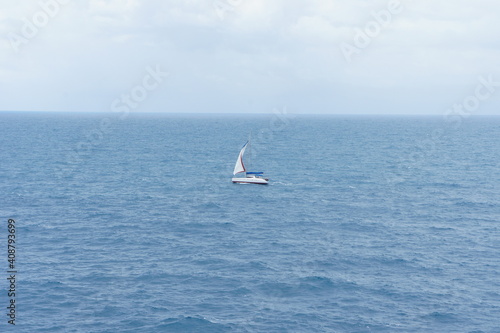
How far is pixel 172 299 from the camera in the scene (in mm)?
46656

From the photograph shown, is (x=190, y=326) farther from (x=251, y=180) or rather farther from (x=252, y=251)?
(x=251, y=180)

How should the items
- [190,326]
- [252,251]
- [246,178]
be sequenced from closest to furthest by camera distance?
1. [190,326]
2. [252,251]
3. [246,178]

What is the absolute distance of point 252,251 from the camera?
5988 centimetres

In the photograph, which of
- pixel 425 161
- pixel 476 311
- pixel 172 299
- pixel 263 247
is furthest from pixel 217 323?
→ pixel 425 161

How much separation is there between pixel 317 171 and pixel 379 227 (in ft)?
163

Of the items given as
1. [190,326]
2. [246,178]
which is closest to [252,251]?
[190,326]

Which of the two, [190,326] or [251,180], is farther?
[251,180]

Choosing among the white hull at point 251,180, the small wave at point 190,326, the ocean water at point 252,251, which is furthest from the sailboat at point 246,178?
the small wave at point 190,326

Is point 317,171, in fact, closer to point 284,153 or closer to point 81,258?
point 284,153

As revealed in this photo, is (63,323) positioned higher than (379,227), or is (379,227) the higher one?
(379,227)

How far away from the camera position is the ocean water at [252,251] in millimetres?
43562

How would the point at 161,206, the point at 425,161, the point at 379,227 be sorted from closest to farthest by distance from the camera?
the point at 379,227
the point at 161,206
the point at 425,161

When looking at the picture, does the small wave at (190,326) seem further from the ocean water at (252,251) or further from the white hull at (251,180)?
the white hull at (251,180)

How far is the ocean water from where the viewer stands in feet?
143
